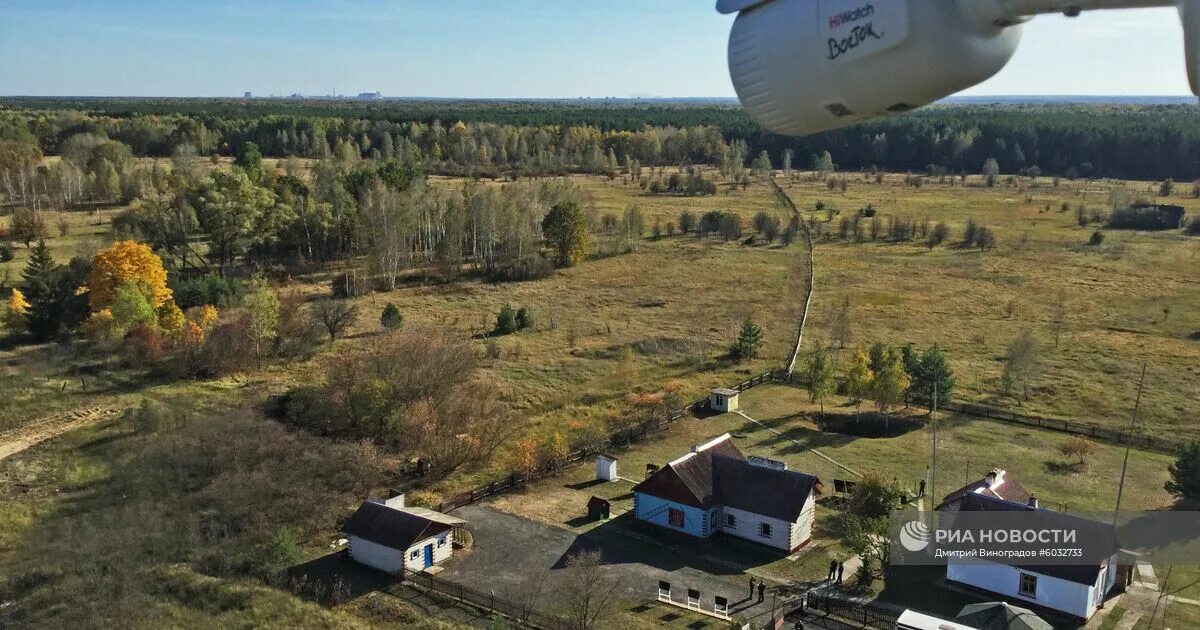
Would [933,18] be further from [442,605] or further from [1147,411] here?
[1147,411]

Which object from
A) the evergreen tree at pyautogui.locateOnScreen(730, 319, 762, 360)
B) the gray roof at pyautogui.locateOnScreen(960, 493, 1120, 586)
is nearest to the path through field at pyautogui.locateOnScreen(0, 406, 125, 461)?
the evergreen tree at pyautogui.locateOnScreen(730, 319, 762, 360)

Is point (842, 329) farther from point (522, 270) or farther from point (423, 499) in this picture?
point (423, 499)

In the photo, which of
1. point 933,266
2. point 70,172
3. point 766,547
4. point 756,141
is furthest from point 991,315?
Result: point 756,141

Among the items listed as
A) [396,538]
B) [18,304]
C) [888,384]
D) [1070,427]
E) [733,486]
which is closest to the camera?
[396,538]

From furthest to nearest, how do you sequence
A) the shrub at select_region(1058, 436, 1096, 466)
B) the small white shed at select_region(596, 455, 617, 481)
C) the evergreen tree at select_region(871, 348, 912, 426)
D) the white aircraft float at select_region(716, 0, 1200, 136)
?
the evergreen tree at select_region(871, 348, 912, 426) → the shrub at select_region(1058, 436, 1096, 466) → the small white shed at select_region(596, 455, 617, 481) → the white aircraft float at select_region(716, 0, 1200, 136)

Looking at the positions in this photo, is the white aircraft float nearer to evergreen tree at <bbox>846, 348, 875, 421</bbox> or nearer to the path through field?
evergreen tree at <bbox>846, 348, 875, 421</bbox>

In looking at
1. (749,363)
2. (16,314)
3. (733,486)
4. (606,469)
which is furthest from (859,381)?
(16,314)
